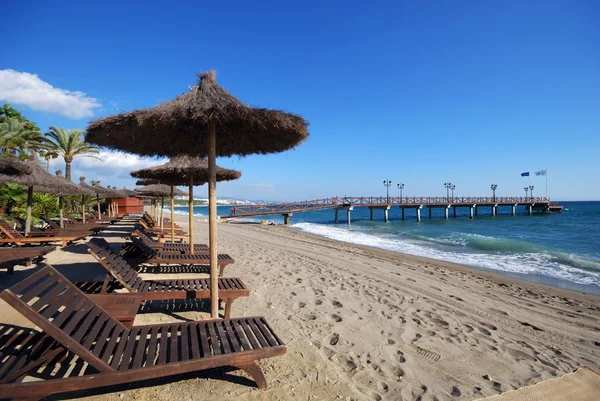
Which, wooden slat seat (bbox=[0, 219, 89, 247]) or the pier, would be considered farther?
the pier

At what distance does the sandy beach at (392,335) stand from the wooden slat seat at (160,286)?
337mm

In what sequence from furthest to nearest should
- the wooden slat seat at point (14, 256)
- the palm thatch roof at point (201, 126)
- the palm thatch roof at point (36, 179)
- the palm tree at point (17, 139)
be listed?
the palm tree at point (17, 139)
the palm thatch roof at point (36, 179)
the wooden slat seat at point (14, 256)
the palm thatch roof at point (201, 126)

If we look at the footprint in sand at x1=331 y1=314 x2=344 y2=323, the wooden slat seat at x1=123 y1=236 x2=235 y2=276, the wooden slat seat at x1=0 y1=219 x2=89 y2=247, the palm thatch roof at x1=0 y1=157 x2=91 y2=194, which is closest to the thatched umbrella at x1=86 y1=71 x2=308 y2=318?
the footprint in sand at x1=331 y1=314 x2=344 y2=323

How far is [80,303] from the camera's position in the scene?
2.65m

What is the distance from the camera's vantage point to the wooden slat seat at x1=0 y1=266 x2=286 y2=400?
205 centimetres

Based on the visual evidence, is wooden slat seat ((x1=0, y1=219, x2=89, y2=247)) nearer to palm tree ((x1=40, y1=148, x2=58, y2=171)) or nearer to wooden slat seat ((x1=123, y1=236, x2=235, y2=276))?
wooden slat seat ((x1=123, y1=236, x2=235, y2=276))

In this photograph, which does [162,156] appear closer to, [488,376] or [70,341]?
[70,341]

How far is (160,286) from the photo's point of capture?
397cm

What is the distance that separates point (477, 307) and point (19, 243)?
10.2 meters

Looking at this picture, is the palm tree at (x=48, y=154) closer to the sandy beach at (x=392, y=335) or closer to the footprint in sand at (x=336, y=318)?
the sandy beach at (x=392, y=335)

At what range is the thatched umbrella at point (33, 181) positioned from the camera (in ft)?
28.3

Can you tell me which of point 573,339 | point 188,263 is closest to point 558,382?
point 573,339

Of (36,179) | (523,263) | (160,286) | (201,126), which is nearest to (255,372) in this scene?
(160,286)

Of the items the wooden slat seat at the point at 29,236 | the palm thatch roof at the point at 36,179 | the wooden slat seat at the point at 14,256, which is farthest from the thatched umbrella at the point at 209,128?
the palm thatch roof at the point at 36,179
